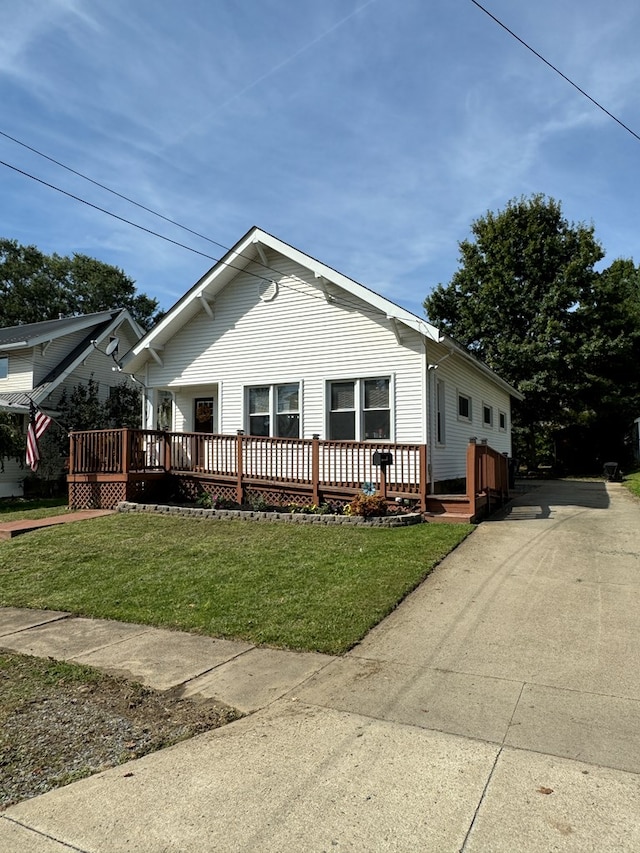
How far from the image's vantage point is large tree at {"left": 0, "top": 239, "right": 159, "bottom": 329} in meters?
39.9

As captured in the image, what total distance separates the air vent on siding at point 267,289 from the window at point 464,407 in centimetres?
563

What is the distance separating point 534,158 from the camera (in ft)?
35.0

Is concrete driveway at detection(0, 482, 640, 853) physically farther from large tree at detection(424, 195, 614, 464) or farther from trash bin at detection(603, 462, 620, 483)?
large tree at detection(424, 195, 614, 464)

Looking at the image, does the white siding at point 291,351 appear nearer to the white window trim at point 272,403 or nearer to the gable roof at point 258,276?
the white window trim at point 272,403

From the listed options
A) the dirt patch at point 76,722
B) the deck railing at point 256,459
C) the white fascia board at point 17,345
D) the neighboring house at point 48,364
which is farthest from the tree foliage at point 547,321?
the dirt patch at point 76,722

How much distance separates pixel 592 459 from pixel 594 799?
1255 inches

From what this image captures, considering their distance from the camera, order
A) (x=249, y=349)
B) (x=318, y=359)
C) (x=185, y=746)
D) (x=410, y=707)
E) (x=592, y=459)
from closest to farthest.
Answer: (x=185, y=746), (x=410, y=707), (x=318, y=359), (x=249, y=349), (x=592, y=459)

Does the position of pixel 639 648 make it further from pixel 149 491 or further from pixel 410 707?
pixel 149 491

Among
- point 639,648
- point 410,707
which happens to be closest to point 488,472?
point 639,648

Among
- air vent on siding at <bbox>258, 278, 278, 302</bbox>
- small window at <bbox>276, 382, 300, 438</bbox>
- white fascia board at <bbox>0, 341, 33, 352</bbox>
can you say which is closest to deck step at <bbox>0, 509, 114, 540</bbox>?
small window at <bbox>276, 382, 300, 438</bbox>

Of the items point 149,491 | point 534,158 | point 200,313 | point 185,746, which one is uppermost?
point 534,158

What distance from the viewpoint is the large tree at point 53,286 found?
131 feet

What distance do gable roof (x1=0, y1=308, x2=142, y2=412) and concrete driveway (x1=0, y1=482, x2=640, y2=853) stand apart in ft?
60.8

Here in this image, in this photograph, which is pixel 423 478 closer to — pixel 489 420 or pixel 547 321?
pixel 489 420
